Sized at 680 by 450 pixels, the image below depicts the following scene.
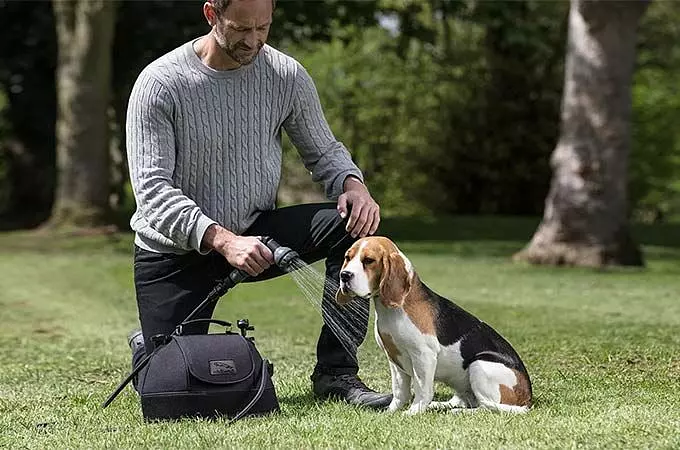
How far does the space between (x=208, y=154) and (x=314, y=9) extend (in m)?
16.6

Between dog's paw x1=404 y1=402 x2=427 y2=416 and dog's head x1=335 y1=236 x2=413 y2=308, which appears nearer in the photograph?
dog's head x1=335 y1=236 x2=413 y2=308

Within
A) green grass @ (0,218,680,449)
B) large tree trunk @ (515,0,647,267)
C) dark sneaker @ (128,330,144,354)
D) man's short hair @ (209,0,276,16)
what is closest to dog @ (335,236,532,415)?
green grass @ (0,218,680,449)

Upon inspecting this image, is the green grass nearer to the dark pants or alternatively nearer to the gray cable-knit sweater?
the dark pants

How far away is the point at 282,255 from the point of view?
5.14 m

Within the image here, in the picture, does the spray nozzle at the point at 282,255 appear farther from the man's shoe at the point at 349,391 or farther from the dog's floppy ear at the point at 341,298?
the man's shoe at the point at 349,391

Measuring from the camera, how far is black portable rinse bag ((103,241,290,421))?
5.16m

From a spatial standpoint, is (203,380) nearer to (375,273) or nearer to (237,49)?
(375,273)

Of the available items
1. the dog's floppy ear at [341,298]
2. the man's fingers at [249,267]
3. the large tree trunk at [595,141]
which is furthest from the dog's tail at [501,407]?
the large tree trunk at [595,141]

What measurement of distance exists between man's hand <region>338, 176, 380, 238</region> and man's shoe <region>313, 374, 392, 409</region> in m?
0.67

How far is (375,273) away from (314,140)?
0.97 meters

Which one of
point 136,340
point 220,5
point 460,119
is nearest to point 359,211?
point 220,5

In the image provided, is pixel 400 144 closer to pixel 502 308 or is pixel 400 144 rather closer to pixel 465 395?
pixel 502 308

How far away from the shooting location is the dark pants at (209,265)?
5.61m

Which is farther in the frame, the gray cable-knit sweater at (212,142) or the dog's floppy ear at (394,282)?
the gray cable-knit sweater at (212,142)
